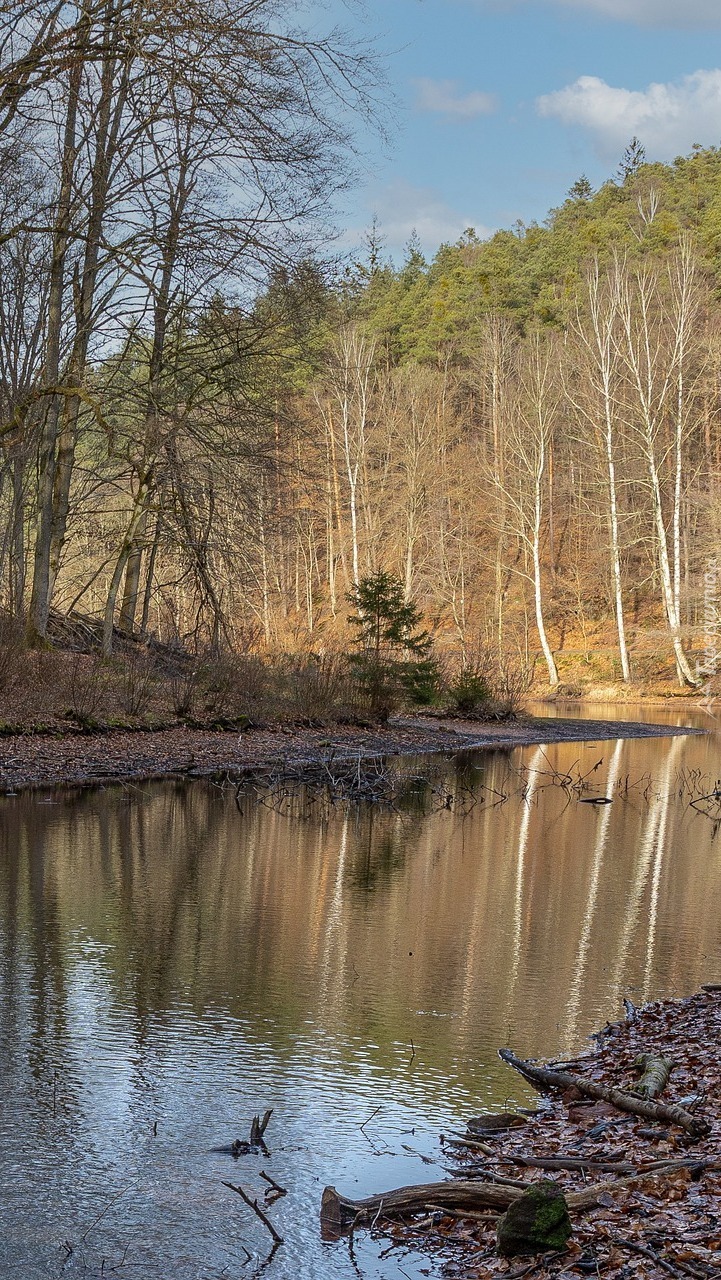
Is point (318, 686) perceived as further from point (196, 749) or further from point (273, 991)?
point (273, 991)

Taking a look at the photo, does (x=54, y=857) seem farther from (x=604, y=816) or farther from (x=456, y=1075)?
(x=604, y=816)

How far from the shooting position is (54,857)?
10211 millimetres

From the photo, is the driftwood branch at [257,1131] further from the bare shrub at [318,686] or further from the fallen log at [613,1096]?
the bare shrub at [318,686]

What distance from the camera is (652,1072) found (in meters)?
5.29

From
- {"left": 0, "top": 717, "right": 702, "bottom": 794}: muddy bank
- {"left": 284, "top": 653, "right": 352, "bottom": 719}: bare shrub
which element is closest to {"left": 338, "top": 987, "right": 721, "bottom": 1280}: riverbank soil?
{"left": 0, "top": 717, "right": 702, "bottom": 794}: muddy bank

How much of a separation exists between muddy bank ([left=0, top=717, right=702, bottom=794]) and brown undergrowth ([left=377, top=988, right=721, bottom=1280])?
9767mm

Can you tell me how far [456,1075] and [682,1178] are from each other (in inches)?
71.0

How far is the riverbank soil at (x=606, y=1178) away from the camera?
3.47 m

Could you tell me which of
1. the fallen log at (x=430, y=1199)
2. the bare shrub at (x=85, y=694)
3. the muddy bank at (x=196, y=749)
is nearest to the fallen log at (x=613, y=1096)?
the fallen log at (x=430, y=1199)

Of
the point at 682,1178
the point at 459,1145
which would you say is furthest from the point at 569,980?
the point at 682,1178

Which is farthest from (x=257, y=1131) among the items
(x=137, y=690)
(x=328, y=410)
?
(x=328, y=410)

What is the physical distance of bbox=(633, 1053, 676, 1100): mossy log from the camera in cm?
507

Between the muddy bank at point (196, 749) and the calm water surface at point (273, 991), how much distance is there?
5.24 ft

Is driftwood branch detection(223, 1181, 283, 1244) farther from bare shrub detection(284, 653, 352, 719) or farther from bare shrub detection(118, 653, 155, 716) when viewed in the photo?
bare shrub detection(284, 653, 352, 719)
